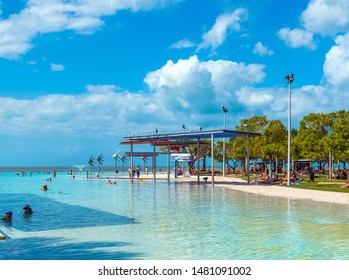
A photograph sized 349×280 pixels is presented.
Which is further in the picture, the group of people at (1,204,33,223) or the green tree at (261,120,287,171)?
the green tree at (261,120,287,171)

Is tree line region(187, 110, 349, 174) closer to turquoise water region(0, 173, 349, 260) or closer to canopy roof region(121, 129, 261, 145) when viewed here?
canopy roof region(121, 129, 261, 145)

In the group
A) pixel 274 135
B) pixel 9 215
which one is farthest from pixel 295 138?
pixel 9 215

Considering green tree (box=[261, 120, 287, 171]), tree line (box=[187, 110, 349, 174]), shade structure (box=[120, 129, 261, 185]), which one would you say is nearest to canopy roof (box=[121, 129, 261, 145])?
shade structure (box=[120, 129, 261, 185])

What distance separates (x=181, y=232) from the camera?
15602 millimetres

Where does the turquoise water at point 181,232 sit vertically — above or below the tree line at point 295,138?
below

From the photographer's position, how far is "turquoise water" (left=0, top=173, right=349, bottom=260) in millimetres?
12305

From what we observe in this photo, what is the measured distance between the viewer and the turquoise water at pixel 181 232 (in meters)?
12.3

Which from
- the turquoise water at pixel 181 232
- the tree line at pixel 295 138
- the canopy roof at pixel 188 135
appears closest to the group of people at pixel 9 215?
the turquoise water at pixel 181 232

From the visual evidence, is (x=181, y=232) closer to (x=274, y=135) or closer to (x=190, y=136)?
(x=190, y=136)

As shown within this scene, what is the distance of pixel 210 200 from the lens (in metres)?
28.0

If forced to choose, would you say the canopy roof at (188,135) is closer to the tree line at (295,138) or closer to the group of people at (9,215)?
the tree line at (295,138)

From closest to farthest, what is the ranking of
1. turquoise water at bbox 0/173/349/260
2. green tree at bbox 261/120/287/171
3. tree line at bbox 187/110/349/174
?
turquoise water at bbox 0/173/349/260, tree line at bbox 187/110/349/174, green tree at bbox 261/120/287/171
